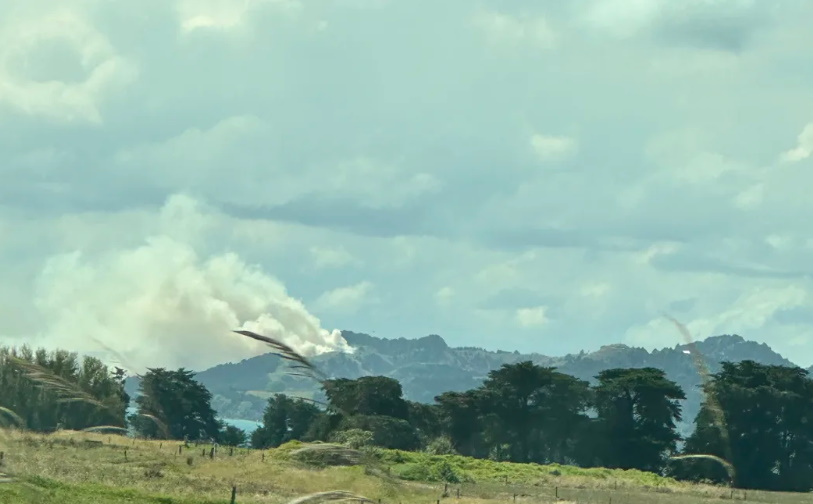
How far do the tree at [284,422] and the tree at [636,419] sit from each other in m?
40.3

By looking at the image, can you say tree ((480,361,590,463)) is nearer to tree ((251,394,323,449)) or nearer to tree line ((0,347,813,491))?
tree line ((0,347,813,491))

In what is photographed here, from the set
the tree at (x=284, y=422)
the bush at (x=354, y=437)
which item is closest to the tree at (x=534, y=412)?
the bush at (x=354, y=437)

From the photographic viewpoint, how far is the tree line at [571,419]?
97438 mm

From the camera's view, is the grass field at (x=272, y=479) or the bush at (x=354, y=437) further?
the bush at (x=354, y=437)

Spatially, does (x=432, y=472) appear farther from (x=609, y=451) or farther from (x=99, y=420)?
(x=609, y=451)

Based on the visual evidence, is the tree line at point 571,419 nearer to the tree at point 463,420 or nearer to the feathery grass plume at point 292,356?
the tree at point 463,420

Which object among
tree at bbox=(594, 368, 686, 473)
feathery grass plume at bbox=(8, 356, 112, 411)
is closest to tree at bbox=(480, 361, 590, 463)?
tree at bbox=(594, 368, 686, 473)

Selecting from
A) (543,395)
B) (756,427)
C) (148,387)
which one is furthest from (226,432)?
(148,387)

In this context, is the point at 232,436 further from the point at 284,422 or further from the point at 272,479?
the point at 272,479

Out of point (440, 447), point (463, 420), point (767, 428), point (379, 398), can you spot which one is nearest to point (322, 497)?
point (440, 447)

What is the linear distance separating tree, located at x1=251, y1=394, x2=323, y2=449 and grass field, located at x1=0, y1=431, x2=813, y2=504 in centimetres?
5685

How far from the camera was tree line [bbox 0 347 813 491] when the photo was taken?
97.4 metres

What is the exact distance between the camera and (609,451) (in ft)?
356

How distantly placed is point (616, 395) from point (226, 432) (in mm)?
63879
